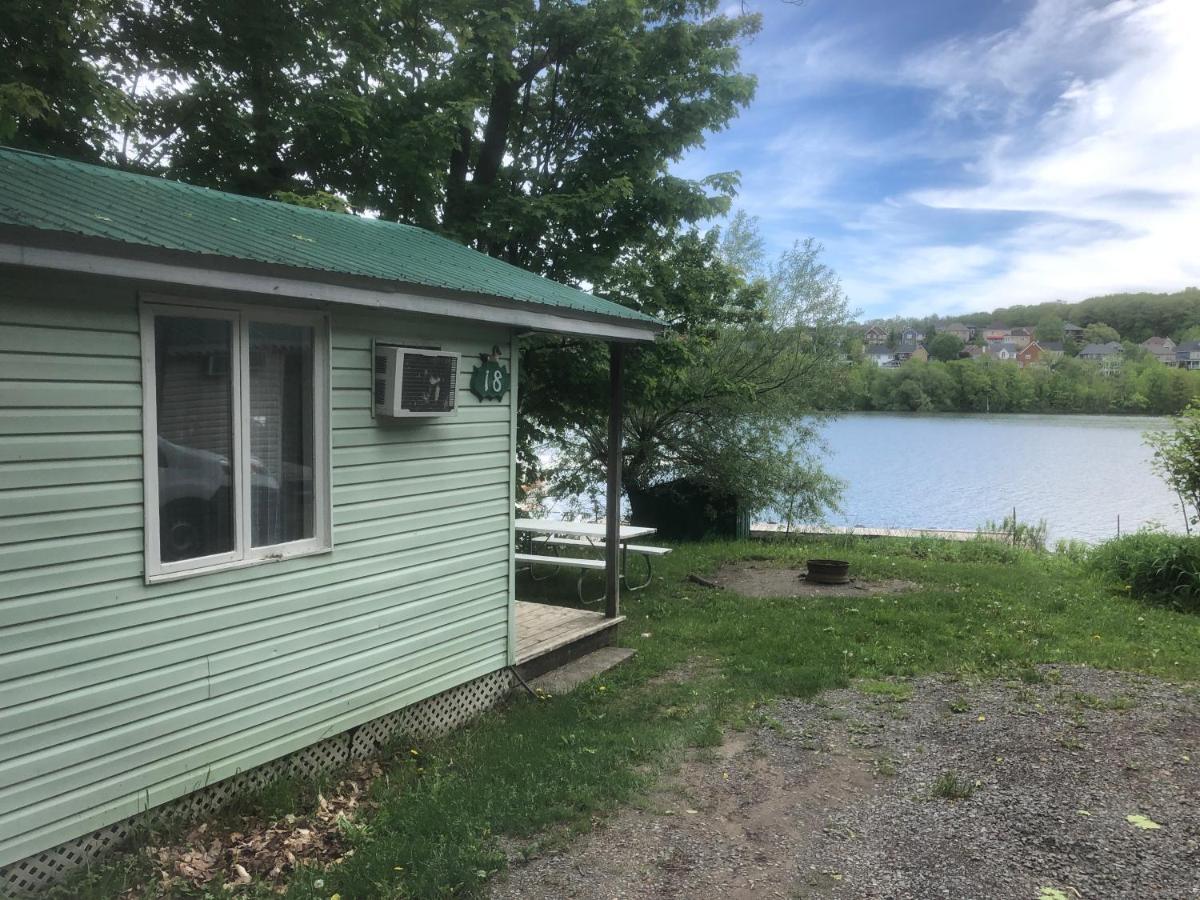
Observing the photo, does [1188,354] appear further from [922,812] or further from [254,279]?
[254,279]

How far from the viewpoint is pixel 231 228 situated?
375 centimetres

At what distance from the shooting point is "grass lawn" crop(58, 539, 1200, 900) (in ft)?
10.7

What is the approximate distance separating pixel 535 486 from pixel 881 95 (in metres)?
12.4

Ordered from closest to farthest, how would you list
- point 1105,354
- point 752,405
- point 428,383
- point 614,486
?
1. point 428,383
2. point 614,486
3. point 752,405
4. point 1105,354

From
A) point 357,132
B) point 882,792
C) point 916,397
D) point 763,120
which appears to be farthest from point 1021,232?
point 882,792

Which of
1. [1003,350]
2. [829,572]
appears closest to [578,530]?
[829,572]

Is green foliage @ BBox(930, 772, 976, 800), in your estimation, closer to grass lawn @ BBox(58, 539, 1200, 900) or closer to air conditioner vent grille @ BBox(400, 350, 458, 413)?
grass lawn @ BBox(58, 539, 1200, 900)

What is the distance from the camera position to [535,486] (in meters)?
14.0

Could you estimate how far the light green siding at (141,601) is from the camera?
2.87 m

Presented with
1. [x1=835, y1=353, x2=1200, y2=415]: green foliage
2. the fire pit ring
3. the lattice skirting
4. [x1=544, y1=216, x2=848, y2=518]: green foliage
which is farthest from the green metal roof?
[x1=835, y1=353, x2=1200, y2=415]: green foliage

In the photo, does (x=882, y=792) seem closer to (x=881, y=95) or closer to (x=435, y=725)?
(x=435, y=725)

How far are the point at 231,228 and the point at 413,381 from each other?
3.85ft

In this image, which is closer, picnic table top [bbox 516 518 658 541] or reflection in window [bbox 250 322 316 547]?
reflection in window [bbox 250 322 316 547]

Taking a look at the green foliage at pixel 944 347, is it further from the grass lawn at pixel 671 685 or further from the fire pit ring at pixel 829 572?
the fire pit ring at pixel 829 572
